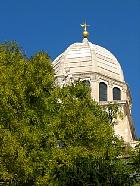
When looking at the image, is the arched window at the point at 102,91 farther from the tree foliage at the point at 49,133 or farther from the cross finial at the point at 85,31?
the tree foliage at the point at 49,133

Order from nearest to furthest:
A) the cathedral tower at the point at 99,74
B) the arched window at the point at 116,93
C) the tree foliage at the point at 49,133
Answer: the tree foliage at the point at 49,133
the cathedral tower at the point at 99,74
the arched window at the point at 116,93

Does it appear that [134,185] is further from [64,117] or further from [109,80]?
[109,80]

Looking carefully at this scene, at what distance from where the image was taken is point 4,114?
76.7 feet

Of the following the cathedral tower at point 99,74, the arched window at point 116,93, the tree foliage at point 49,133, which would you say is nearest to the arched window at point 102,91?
the cathedral tower at point 99,74

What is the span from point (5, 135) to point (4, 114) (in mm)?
Answer: 1447

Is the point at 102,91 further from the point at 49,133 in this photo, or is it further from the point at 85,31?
the point at 49,133

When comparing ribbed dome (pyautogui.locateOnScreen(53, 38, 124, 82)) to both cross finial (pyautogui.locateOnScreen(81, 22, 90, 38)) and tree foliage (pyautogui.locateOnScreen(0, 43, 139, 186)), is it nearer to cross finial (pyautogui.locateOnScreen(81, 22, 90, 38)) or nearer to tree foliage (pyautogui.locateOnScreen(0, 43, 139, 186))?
cross finial (pyautogui.locateOnScreen(81, 22, 90, 38))

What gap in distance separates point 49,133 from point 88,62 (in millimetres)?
23267

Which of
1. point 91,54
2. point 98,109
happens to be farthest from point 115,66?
point 98,109

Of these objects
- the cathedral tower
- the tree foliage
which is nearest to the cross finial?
the cathedral tower

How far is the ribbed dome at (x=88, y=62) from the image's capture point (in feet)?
151

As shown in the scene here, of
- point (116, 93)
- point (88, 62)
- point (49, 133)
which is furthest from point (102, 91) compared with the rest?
point (49, 133)

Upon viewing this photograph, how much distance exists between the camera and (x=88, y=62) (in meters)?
46.4

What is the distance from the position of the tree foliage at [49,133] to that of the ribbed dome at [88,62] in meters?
19.1
